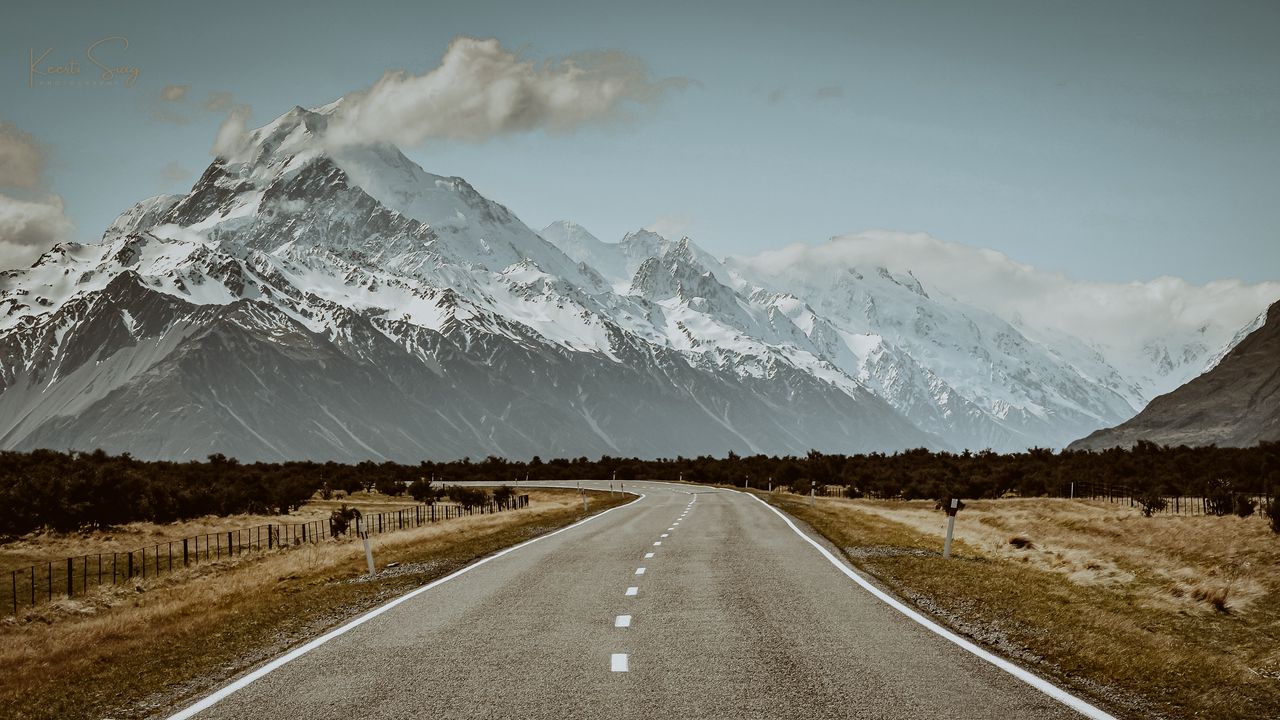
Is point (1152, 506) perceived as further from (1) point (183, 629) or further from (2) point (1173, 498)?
(1) point (183, 629)

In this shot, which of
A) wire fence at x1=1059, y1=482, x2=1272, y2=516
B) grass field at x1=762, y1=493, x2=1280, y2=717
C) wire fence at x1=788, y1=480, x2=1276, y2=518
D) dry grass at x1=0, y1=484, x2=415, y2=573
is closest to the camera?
grass field at x1=762, y1=493, x2=1280, y2=717

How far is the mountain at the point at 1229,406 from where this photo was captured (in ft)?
495

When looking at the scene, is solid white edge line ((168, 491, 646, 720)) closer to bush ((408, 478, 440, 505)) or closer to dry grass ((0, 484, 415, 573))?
dry grass ((0, 484, 415, 573))

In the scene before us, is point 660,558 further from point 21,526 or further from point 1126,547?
point 21,526

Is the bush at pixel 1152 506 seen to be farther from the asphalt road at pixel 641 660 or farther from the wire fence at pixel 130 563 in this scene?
the asphalt road at pixel 641 660

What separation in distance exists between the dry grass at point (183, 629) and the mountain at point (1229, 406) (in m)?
138

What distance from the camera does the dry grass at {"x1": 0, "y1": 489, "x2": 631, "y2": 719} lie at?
11562 millimetres

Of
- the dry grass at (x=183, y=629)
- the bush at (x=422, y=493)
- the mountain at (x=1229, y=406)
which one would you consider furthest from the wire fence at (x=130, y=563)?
the mountain at (x=1229, y=406)

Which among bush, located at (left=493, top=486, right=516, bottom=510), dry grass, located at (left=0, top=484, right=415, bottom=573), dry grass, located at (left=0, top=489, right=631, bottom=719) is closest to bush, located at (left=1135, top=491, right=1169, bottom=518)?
dry grass, located at (left=0, top=489, right=631, bottom=719)

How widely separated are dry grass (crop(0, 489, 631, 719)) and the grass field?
8.57m

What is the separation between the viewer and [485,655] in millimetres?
12266

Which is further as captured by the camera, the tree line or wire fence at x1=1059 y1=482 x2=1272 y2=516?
the tree line

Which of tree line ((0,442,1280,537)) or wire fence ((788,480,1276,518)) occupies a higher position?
tree line ((0,442,1280,537))

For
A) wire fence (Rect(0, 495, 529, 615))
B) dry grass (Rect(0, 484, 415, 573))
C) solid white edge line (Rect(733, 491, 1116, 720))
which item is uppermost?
solid white edge line (Rect(733, 491, 1116, 720))
